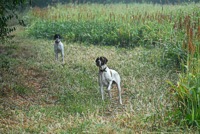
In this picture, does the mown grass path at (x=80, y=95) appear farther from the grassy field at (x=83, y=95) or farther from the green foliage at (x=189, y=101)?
the green foliage at (x=189, y=101)

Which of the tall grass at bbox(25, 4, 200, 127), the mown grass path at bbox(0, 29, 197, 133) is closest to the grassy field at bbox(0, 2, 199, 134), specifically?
the mown grass path at bbox(0, 29, 197, 133)

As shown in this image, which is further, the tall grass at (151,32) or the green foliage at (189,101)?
the tall grass at (151,32)

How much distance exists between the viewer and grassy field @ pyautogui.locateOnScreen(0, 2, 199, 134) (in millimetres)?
5672

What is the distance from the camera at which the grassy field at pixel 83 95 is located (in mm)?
5672

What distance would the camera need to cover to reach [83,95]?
26.8ft

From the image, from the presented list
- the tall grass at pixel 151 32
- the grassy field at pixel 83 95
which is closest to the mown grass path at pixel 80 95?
the grassy field at pixel 83 95

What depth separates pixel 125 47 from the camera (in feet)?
49.4

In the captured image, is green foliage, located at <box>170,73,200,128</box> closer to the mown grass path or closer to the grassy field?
the grassy field

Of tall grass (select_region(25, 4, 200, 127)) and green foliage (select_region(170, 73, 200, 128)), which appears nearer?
green foliage (select_region(170, 73, 200, 128))

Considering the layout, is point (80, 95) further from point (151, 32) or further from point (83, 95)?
point (151, 32)

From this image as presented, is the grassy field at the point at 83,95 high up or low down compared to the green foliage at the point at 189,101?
down

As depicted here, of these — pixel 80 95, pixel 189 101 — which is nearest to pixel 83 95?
pixel 80 95

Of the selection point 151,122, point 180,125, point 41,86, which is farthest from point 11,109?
point 180,125

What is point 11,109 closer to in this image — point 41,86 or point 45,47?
point 41,86
